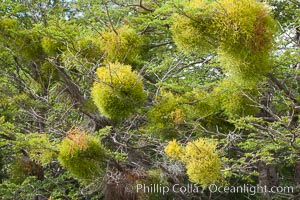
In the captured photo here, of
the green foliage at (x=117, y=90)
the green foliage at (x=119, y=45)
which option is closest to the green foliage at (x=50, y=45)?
the green foliage at (x=119, y=45)

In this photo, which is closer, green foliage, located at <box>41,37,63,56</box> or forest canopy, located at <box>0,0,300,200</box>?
forest canopy, located at <box>0,0,300,200</box>

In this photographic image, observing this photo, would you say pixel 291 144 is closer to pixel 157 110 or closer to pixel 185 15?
pixel 157 110

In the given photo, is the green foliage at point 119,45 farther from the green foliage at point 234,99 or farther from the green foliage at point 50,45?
the green foliage at point 234,99

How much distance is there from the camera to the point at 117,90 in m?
3.09

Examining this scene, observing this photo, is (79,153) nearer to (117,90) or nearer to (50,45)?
(117,90)

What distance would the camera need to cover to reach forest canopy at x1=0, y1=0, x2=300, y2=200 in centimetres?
261

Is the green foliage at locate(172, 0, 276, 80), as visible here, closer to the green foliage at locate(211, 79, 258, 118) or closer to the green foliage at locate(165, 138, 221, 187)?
the green foliage at locate(165, 138, 221, 187)

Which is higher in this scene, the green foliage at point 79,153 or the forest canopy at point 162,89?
the forest canopy at point 162,89

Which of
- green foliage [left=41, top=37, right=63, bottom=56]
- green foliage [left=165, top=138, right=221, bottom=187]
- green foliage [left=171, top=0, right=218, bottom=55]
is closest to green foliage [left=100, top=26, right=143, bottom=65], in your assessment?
green foliage [left=41, top=37, right=63, bottom=56]

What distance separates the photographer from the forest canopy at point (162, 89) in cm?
261

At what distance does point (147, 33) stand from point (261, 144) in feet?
5.00

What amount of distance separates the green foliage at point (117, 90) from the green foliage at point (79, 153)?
468 mm

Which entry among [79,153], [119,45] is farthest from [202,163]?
[119,45]

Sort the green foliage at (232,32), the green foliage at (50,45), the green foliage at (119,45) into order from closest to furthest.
Answer: the green foliage at (232,32) → the green foliage at (119,45) → the green foliage at (50,45)
